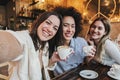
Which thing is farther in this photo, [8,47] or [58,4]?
[58,4]

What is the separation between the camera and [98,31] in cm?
203

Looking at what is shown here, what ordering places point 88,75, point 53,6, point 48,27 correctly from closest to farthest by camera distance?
point 48,27
point 88,75
point 53,6

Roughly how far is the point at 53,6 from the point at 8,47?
388cm

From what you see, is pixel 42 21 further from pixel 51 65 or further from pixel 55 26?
pixel 51 65

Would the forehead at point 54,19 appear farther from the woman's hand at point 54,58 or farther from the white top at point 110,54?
the white top at point 110,54

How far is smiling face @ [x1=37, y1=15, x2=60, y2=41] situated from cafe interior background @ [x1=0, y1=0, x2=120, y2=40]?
2.59 metres

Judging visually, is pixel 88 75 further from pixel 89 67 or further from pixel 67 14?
pixel 67 14

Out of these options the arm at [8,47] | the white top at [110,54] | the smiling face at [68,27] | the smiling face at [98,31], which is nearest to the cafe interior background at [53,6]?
the smiling face at [98,31]

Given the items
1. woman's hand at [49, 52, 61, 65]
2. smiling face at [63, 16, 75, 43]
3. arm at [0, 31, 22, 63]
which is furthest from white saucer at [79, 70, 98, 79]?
arm at [0, 31, 22, 63]

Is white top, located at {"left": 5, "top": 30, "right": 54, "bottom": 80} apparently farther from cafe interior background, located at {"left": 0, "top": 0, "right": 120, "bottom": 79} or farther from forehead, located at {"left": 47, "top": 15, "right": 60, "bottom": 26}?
cafe interior background, located at {"left": 0, "top": 0, "right": 120, "bottom": 79}

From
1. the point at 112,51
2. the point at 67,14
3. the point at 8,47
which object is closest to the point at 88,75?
the point at 112,51

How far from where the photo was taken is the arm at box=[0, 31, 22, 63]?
24.8 inches

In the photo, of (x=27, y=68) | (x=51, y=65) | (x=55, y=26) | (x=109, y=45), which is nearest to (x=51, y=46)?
(x=51, y=65)

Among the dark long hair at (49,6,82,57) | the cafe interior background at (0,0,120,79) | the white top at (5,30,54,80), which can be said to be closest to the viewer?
the white top at (5,30,54,80)
